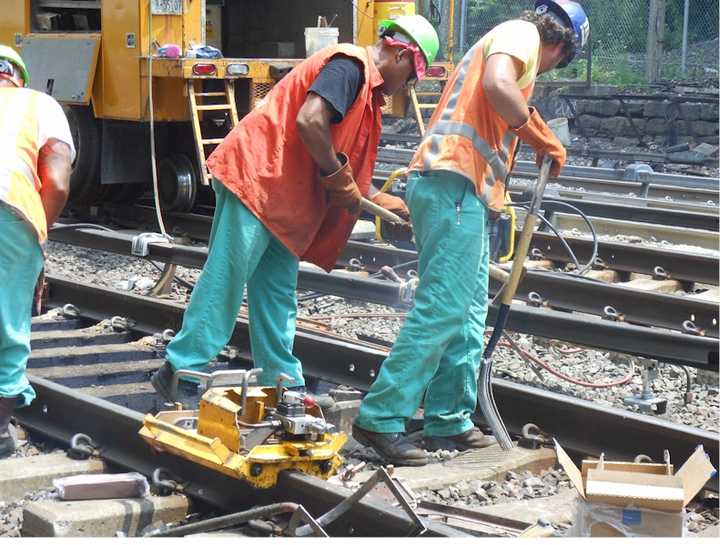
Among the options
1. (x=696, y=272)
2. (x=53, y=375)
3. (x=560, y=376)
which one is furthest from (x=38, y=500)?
(x=696, y=272)

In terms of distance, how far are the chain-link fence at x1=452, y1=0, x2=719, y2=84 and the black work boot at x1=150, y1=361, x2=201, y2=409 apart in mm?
15699

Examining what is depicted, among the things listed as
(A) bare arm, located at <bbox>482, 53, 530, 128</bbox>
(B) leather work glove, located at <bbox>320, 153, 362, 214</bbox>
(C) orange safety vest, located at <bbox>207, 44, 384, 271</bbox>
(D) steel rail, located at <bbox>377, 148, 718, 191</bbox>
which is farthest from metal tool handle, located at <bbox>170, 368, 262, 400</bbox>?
(D) steel rail, located at <bbox>377, 148, 718, 191</bbox>

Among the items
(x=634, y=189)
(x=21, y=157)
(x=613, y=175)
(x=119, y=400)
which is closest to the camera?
(x=21, y=157)

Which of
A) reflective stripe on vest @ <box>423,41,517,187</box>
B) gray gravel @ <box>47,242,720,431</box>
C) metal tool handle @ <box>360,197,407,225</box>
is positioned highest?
reflective stripe on vest @ <box>423,41,517,187</box>

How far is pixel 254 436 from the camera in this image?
4.36m

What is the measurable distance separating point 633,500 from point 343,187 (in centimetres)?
203

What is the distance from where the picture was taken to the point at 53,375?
20.6 feet

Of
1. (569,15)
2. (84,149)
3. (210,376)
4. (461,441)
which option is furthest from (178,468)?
(84,149)

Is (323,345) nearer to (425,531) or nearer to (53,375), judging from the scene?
(53,375)

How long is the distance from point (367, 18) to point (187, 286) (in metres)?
4.88

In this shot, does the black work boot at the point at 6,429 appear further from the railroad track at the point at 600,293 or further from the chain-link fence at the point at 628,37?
the chain-link fence at the point at 628,37

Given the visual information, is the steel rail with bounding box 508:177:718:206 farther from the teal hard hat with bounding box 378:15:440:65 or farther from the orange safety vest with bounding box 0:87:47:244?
the orange safety vest with bounding box 0:87:47:244

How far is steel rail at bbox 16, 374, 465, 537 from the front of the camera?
157 inches

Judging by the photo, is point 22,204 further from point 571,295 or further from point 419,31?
point 571,295
